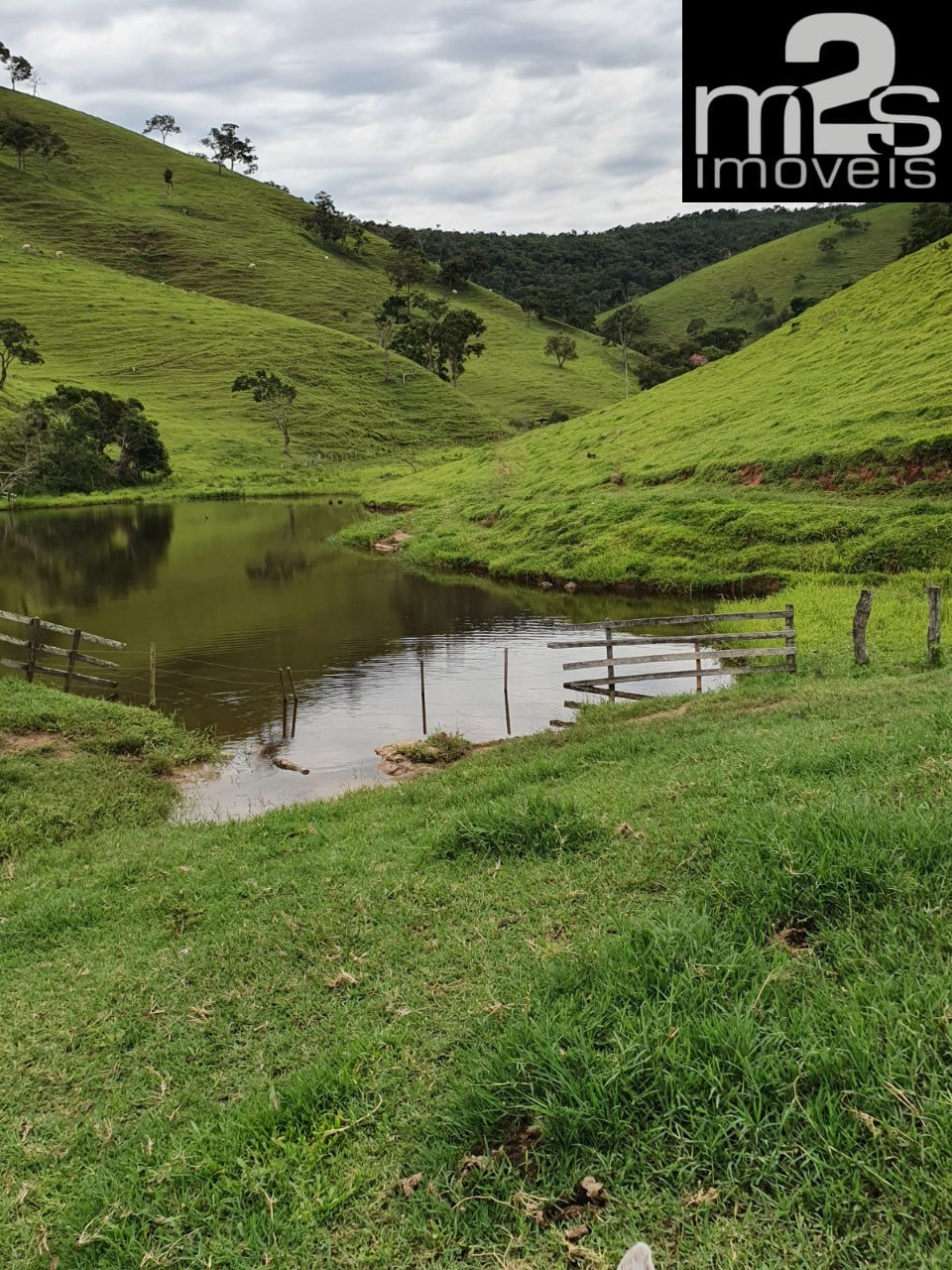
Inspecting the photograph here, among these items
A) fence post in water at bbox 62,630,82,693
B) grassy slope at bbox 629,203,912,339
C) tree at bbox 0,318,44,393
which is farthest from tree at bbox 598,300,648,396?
fence post in water at bbox 62,630,82,693

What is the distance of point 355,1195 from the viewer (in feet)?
13.5

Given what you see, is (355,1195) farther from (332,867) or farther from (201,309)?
(201,309)

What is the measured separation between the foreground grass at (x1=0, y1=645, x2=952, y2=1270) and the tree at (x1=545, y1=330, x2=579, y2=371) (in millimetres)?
130312

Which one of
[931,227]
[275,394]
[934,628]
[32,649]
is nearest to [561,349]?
[275,394]

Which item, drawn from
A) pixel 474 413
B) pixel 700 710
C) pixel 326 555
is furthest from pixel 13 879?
pixel 474 413

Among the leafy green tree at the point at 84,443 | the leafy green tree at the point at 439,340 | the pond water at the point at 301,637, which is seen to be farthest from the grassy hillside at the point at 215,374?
the pond water at the point at 301,637

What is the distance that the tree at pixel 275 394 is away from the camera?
93.1 meters

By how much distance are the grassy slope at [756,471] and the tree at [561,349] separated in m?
67.9

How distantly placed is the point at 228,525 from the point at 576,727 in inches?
1848

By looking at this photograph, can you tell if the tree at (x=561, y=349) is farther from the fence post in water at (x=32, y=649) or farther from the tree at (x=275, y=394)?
the fence post in water at (x=32, y=649)

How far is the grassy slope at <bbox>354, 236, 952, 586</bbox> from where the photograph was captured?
3092 cm

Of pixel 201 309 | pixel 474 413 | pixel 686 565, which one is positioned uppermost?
pixel 201 309

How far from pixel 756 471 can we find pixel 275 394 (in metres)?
69.8

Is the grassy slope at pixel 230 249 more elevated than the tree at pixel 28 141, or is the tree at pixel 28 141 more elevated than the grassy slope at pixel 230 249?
the tree at pixel 28 141
